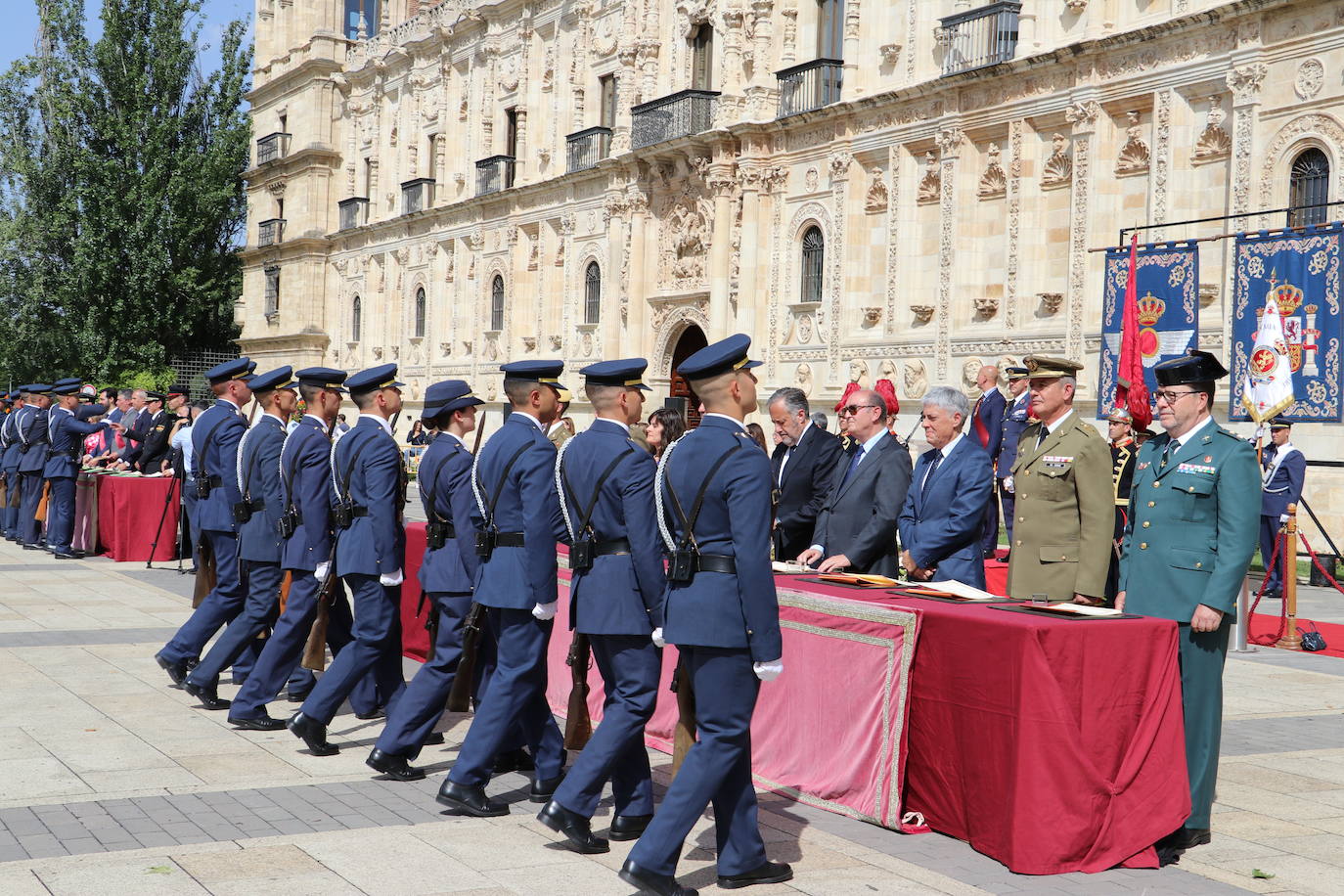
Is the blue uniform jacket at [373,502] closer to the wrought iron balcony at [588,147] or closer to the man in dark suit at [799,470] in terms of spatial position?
the man in dark suit at [799,470]

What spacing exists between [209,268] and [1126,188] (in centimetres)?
3681

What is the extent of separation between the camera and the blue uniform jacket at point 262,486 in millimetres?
8445

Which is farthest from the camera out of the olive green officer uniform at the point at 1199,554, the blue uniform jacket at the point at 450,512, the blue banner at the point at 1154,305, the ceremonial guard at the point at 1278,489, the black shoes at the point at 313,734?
the blue banner at the point at 1154,305

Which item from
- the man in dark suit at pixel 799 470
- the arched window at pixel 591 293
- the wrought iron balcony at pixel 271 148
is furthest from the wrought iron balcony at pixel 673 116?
the wrought iron balcony at pixel 271 148

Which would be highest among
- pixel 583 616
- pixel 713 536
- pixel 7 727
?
pixel 713 536

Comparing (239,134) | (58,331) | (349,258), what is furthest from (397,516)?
(239,134)

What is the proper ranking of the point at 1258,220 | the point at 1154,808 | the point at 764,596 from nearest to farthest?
the point at 764,596 → the point at 1154,808 → the point at 1258,220

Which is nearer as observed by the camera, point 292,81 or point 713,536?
point 713,536

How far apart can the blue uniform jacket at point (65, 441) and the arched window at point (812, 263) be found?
12.6 m

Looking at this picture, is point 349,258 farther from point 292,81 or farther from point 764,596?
point 764,596

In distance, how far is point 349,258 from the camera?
44.6 metres

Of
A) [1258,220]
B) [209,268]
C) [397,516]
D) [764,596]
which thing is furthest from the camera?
[209,268]

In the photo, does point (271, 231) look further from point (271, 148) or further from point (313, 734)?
point (313, 734)

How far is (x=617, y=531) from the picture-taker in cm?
584
